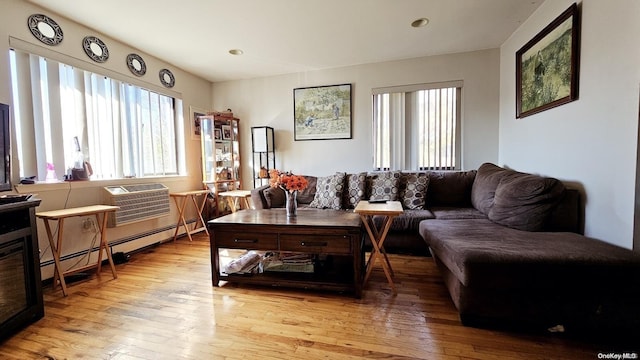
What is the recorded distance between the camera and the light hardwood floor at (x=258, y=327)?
4.76ft

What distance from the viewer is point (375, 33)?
9.52 ft

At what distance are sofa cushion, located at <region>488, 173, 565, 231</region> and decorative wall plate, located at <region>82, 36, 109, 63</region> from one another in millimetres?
4208

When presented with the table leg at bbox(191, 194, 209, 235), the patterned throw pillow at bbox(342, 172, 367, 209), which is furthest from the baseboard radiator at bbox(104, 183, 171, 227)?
the patterned throw pillow at bbox(342, 172, 367, 209)

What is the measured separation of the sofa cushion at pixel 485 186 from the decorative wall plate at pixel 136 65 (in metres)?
4.23

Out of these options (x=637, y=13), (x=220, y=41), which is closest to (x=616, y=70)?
(x=637, y=13)

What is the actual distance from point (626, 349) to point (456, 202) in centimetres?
196

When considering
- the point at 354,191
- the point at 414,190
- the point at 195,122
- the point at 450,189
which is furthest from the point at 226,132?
the point at 450,189

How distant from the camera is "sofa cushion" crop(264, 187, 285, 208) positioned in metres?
3.41

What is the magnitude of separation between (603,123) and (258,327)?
2.63 metres

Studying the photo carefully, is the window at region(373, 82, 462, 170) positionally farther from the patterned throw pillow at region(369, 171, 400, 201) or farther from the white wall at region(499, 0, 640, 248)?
the white wall at region(499, 0, 640, 248)

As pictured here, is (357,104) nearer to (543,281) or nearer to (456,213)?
(456,213)

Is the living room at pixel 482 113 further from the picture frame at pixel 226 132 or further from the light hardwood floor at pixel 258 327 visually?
the light hardwood floor at pixel 258 327

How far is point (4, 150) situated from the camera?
5.99 ft

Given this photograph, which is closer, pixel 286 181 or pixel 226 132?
pixel 286 181
